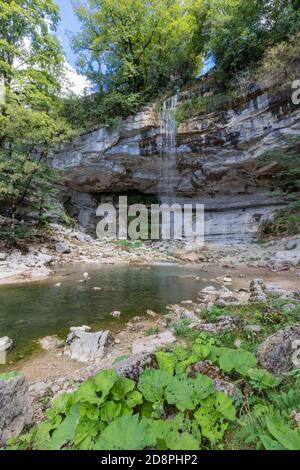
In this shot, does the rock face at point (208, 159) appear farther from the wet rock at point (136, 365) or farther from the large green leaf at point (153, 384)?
the large green leaf at point (153, 384)

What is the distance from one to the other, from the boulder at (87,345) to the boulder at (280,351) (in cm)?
187

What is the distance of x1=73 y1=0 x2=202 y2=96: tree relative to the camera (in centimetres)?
1431

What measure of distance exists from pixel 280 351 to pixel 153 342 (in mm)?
1649

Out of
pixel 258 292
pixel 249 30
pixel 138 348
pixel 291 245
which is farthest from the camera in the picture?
pixel 249 30

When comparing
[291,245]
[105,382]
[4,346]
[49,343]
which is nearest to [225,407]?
[105,382]

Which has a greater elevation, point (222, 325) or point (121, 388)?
point (121, 388)

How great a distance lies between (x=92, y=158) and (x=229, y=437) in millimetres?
15551

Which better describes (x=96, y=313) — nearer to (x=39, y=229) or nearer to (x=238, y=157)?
(x=39, y=229)

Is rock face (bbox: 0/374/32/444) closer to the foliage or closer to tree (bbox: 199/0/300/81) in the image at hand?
the foliage

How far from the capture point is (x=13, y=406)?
1.56 meters

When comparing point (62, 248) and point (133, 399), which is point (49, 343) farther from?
point (62, 248)

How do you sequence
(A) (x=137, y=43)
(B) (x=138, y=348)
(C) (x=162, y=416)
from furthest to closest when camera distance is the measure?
(A) (x=137, y=43), (B) (x=138, y=348), (C) (x=162, y=416)

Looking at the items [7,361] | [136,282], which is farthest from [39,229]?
[7,361]

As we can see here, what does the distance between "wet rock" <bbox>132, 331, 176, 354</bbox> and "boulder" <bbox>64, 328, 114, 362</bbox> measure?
0.39 meters
